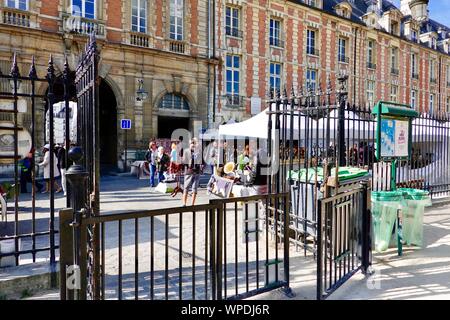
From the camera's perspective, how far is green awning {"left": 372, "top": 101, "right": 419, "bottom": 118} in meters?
5.03

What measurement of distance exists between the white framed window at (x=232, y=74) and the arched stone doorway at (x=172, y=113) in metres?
3.00

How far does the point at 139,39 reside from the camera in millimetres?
15984

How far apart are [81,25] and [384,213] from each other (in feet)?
48.0

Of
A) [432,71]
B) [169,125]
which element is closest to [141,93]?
[169,125]

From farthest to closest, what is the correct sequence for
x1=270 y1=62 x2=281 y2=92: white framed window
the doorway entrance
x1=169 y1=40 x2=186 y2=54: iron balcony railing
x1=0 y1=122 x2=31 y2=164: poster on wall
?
1. x1=270 y1=62 x2=281 y2=92: white framed window
2. the doorway entrance
3. x1=169 y1=40 x2=186 y2=54: iron balcony railing
4. x1=0 y1=122 x2=31 y2=164: poster on wall

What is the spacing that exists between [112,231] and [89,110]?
319cm

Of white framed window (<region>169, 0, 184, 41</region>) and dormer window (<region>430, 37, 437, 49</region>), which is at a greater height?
dormer window (<region>430, 37, 437, 49</region>)

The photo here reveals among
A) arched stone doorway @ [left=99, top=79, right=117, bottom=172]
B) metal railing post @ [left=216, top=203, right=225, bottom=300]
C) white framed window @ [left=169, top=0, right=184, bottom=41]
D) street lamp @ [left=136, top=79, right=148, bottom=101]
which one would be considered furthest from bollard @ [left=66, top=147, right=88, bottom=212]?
white framed window @ [left=169, top=0, right=184, bottom=41]

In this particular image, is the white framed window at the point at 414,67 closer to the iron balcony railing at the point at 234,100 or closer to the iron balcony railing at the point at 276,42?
the iron balcony railing at the point at 276,42

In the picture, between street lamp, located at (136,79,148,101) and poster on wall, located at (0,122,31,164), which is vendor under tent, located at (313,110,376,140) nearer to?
→ poster on wall, located at (0,122,31,164)

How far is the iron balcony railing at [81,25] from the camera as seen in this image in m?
14.1

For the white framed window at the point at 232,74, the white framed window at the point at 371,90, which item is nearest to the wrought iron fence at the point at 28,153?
the white framed window at the point at 232,74

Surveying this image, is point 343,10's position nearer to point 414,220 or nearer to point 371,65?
point 371,65

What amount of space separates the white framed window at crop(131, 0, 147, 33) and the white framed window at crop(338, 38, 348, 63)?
50.5ft
